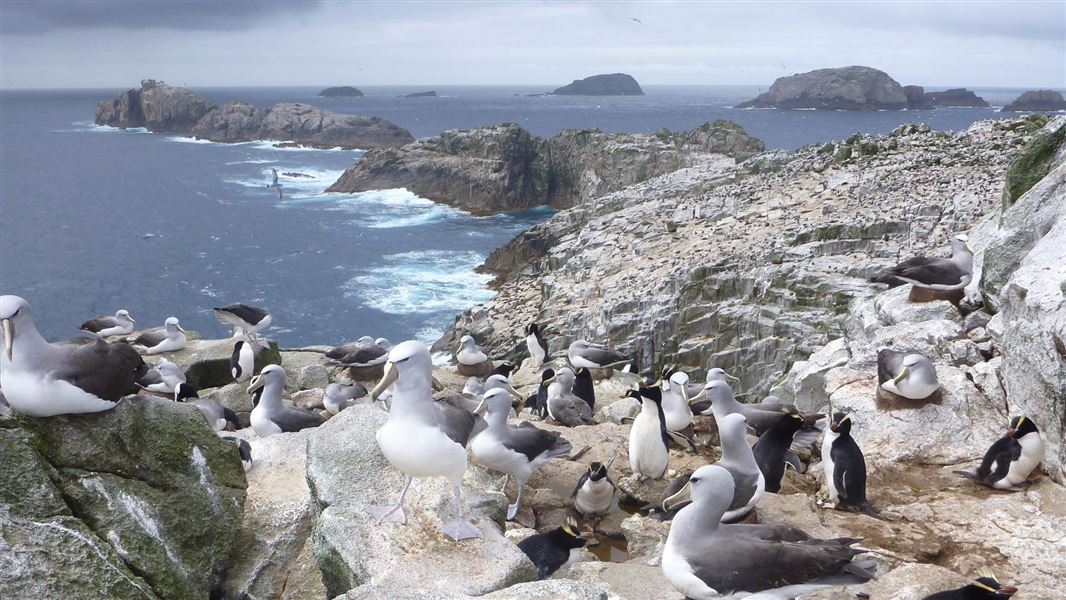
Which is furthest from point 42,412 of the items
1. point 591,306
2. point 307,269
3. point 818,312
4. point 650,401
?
point 307,269

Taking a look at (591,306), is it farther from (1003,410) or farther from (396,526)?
(396,526)

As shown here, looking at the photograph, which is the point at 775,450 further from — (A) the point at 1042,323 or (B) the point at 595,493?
(A) the point at 1042,323

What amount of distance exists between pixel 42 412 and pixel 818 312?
18.4 meters

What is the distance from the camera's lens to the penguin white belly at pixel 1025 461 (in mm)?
9555

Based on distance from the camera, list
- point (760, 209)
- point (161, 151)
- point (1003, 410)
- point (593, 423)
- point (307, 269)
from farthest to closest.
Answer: point (161, 151) → point (307, 269) → point (760, 209) → point (593, 423) → point (1003, 410)

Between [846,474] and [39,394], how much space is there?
8.68 meters

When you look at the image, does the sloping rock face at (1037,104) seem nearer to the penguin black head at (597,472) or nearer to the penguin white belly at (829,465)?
the penguin white belly at (829,465)

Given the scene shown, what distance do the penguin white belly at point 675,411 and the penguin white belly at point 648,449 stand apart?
6.02 feet

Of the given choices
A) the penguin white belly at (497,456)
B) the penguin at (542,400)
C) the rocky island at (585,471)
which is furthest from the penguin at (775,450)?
the penguin at (542,400)

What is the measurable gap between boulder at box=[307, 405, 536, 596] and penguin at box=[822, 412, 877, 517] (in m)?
4.29

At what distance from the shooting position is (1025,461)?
9.64m

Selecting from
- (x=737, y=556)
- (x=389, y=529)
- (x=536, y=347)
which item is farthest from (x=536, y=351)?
(x=737, y=556)

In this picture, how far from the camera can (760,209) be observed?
1271 inches

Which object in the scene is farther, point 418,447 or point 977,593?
point 418,447
